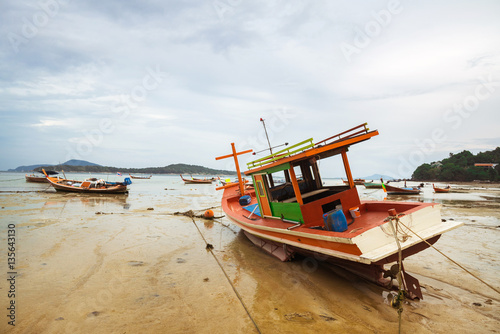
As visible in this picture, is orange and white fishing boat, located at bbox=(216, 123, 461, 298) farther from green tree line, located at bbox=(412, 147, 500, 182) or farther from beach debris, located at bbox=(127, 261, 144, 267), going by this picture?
green tree line, located at bbox=(412, 147, 500, 182)

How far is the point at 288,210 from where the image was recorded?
6.82 m

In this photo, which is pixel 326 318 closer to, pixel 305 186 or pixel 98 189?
pixel 305 186

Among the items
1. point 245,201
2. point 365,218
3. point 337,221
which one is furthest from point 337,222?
point 245,201

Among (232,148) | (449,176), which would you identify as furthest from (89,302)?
(449,176)

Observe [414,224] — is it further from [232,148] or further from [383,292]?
[232,148]

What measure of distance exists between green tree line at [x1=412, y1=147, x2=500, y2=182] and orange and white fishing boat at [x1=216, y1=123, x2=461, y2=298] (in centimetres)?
6782

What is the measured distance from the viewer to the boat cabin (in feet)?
19.6

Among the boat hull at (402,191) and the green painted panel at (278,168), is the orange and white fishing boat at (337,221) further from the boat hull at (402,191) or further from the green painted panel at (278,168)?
the boat hull at (402,191)

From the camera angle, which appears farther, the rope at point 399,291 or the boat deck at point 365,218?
the boat deck at point 365,218

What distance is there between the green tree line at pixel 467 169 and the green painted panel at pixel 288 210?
69.0 m

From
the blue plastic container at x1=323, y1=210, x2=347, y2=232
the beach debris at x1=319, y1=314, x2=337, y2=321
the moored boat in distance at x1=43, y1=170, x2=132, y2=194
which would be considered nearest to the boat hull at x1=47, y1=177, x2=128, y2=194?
the moored boat in distance at x1=43, y1=170, x2=132, y2=194

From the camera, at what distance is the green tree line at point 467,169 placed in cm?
5484

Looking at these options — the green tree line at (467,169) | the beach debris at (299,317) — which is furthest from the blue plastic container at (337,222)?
the green tree line at (467,169)

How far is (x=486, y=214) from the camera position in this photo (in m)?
14.4
